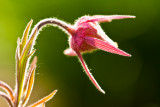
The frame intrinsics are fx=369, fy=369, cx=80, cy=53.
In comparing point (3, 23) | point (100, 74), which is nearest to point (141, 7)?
point (100, 74)

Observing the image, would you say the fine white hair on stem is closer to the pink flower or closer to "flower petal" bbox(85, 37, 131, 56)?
the pink flower

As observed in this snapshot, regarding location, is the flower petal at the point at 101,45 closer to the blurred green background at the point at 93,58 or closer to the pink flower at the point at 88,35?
the pink flower at the point at 88,35

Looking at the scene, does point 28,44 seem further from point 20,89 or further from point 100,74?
point 100,74

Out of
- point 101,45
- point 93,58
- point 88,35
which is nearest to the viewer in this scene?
point 101,45

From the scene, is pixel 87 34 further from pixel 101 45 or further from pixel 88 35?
pixel 101 45

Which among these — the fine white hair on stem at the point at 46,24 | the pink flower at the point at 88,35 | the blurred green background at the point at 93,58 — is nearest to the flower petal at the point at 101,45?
the pink flower at the point at 88,35

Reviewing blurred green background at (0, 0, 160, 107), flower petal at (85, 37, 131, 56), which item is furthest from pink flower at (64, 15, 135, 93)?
blurred green background at (0, 0, 160, 107)

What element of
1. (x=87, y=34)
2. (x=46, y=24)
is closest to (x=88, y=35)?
(x=87, y=34)

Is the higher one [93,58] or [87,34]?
[93,58]
